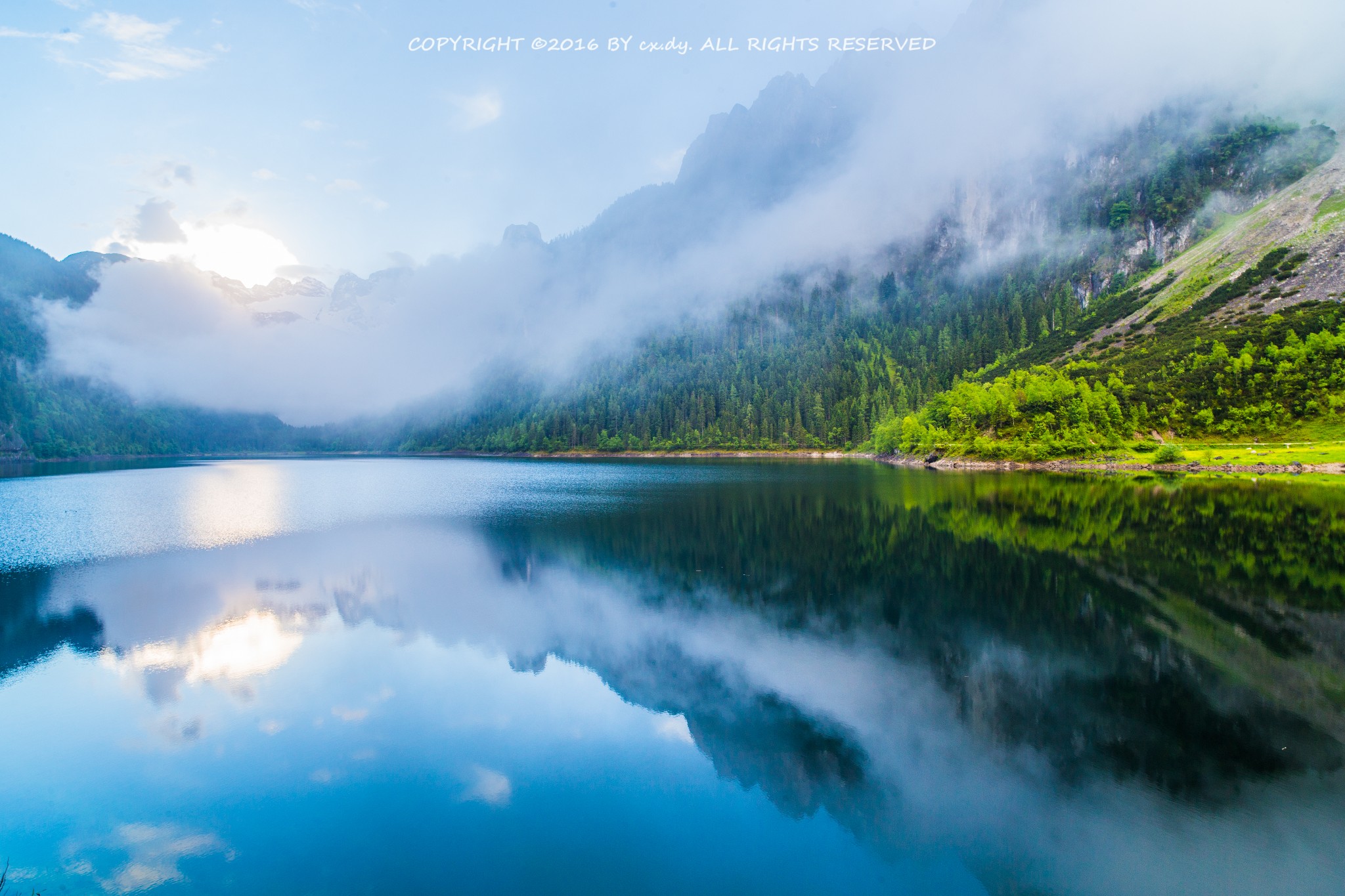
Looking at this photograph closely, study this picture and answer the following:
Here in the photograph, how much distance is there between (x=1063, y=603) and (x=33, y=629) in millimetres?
36006

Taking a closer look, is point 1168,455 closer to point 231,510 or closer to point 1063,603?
point 1063,603

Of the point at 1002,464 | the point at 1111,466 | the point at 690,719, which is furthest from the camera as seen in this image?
the point at 1002,464

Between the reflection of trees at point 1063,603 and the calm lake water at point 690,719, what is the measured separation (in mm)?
139

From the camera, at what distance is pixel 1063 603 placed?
21234 mm

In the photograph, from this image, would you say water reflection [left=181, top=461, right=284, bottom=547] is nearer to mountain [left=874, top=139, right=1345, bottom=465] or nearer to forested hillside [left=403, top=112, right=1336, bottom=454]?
mountain [left=874, top=139, right=1345, bottom=465]

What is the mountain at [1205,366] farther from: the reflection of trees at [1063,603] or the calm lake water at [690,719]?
the calm lake water at [690,719]

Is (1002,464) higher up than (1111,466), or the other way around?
(1002,464)

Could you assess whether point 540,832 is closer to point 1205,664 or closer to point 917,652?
point 917,652

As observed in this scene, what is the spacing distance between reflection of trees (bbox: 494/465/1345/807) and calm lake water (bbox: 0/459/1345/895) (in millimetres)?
139

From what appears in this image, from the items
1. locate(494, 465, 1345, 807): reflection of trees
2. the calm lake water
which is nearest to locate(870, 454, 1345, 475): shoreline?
locate(494, 465, 1345, 807): reflection of trees

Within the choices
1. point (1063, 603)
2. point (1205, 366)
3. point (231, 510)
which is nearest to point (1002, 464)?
point (1205, 366)

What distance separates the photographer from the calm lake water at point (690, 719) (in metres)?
9.49

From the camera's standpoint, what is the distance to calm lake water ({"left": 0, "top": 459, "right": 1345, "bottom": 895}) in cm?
949

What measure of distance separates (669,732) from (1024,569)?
1948 cm
